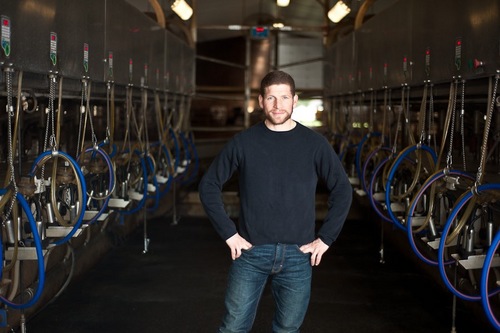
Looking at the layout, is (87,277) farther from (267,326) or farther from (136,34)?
(136,34)

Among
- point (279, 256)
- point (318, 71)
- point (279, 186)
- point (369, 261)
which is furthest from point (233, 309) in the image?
point (318, 71)

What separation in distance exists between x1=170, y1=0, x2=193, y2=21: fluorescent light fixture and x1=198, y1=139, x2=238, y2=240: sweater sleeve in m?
A: 4.45

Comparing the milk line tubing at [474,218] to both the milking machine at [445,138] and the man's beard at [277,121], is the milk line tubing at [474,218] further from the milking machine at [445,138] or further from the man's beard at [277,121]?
the man's beard at [277,121]

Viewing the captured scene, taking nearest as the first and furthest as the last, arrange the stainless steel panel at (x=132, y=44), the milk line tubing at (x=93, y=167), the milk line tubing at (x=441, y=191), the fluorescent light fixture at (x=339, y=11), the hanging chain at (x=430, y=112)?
the milk line tubing at (x=441, y=191) → the milk line tubing at (x=93, y=167) → the hanging chain at (x=430, y=112) → the stainless steel panel at (x=132, y=44) → the fluorescent light fixture at (x=339, y=11)

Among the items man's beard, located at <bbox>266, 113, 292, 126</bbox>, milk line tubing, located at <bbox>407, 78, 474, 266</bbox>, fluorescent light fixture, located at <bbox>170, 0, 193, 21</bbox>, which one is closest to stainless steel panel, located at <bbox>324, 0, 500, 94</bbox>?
milk line tubing, located at <bbox>407, 78, 474, 266</bbox>

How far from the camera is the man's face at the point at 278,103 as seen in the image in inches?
94.2

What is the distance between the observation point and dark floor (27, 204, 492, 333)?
369 cm

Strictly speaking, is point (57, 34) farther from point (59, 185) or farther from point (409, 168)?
point (409, 168)

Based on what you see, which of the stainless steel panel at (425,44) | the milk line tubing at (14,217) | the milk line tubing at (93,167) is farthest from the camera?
the milk line tubing at (93,167)

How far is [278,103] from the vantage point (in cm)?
240

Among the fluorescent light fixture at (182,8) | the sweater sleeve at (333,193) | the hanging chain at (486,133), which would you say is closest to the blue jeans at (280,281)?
the sweater sleeve at (333,193)

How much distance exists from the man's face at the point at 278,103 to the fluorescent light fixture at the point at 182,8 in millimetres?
4481

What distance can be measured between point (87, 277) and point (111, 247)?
90 centimetres

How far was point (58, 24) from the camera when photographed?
3.58 meters
